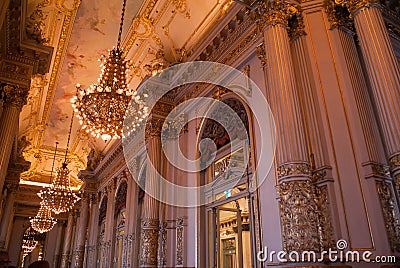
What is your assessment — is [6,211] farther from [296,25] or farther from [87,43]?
[296,25]

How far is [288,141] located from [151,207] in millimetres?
4111

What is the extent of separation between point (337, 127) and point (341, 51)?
1.11 m

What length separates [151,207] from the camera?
7.12m

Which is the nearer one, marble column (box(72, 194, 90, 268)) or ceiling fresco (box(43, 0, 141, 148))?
ceiling fresco (box(43, 0, 141, 148))

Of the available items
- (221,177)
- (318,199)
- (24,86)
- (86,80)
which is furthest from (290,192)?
(86,80)

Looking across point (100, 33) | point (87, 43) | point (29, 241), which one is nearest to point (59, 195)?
point (87, 43)

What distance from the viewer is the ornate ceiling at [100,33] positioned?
272 inches

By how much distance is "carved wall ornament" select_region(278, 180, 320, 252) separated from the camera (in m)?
3.46

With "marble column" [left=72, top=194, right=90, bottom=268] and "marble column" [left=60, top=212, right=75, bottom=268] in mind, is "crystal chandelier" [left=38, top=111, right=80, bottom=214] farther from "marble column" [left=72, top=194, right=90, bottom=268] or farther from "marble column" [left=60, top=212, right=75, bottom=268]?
"marble column" [left=60, top=212, right=75, bottom=268]

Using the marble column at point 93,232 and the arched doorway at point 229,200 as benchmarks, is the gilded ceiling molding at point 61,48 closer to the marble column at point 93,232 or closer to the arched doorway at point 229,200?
the arched doorway at point 229,200

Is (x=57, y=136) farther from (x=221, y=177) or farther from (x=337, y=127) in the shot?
(x=337, y=127)

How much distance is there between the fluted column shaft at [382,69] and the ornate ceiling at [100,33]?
8.64 ft

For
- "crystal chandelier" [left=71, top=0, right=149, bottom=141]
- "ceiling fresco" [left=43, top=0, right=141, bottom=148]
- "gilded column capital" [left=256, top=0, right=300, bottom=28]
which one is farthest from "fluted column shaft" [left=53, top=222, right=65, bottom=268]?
"gilded column capital" [left=256, top=0, right=300, bottom=28]

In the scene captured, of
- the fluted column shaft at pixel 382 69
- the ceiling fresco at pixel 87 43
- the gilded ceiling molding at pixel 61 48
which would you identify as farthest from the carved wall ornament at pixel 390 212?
the gilded ceiling molding at pixel 61 48
